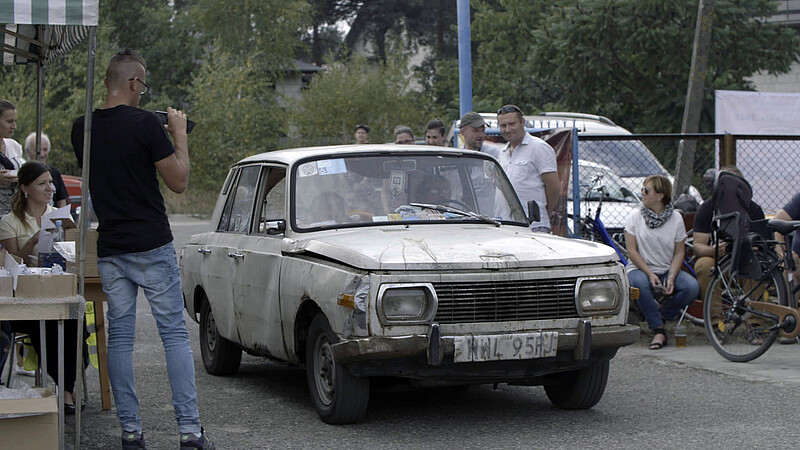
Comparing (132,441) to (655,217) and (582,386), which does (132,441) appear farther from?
(655,217)

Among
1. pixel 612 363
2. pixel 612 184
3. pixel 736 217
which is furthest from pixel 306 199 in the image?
pixel 612 184

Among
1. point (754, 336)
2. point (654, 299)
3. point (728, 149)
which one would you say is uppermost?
point (728, 149)

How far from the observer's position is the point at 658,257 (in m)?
9.67

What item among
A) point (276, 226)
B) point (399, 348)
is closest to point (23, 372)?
point (276, 226)

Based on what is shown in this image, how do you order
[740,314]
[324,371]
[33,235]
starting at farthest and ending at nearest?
[740,314], [33,235], [324,371]

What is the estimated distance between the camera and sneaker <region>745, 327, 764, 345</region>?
884 cm

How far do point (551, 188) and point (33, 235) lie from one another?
4257mm

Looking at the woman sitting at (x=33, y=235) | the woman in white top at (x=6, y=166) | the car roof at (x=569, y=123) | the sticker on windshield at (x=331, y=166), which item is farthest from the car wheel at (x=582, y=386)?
the car roof at (x=569, y=123)

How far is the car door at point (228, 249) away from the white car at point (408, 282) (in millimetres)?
23

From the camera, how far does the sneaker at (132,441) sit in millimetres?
5695

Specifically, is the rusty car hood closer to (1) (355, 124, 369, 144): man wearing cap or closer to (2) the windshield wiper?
(2) the windshield wiper

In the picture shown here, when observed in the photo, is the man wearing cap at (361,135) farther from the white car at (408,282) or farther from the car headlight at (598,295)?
the car headlight at (598,295)

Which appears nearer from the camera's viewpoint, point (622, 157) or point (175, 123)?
point (175, 123)

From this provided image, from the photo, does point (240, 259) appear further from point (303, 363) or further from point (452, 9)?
point (452, 9)
